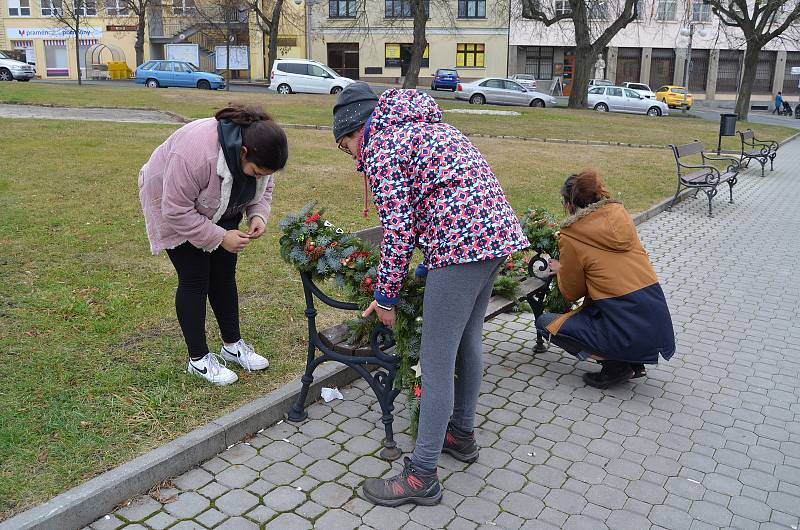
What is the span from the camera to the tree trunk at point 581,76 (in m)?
30.5

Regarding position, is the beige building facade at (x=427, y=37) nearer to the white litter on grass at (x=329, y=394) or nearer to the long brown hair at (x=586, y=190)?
the long brown hair at (x=586, y=190)

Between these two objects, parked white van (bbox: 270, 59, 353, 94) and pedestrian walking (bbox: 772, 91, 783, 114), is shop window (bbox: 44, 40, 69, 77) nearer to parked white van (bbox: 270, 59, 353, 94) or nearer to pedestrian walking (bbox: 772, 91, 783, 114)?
parked white van (bbox: 270, 59, 353, 94)

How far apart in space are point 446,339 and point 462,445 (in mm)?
806

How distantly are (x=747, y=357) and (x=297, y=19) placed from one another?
49710 mm

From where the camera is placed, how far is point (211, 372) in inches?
160

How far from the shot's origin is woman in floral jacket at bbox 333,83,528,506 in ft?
9.41

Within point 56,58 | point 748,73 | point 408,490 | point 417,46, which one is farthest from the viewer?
point 56,58

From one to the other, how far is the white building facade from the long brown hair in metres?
49.6

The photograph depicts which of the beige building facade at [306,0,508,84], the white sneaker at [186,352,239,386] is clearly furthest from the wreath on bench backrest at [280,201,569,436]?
the beige building facade at [306,0,508,84]

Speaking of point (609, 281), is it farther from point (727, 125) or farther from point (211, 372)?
point (727, 125)

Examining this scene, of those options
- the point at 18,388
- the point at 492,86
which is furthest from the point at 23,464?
the point at 492,86

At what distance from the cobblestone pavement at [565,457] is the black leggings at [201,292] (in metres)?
0.65

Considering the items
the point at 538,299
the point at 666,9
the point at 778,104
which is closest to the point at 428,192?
the point at 538,299

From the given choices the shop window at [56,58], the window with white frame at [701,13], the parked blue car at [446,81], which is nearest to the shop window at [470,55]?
the parked blue car at [446,81]
